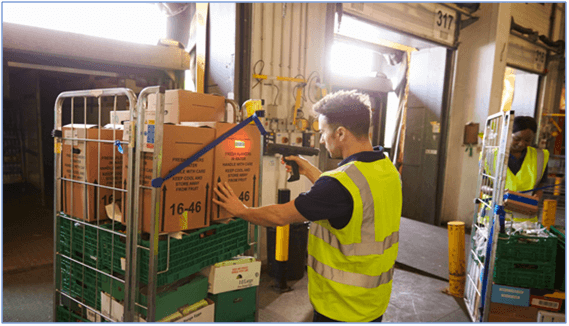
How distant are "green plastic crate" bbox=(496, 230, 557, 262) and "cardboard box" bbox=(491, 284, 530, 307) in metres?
0.26

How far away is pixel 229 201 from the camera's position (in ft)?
6.47

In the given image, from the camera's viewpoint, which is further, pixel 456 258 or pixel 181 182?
pixel 456 258

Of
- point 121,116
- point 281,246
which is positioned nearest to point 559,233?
point 281,246

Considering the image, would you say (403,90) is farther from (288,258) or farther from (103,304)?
(103,304)

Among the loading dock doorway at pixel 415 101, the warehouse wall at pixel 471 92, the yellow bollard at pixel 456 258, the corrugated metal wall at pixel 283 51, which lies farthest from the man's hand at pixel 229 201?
the warehouse wall at pixel 471 92

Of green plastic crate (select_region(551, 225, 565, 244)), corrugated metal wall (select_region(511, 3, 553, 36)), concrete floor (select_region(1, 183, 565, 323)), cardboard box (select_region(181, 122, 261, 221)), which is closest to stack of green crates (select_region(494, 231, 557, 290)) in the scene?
green plastic crate (select_region(551, 225, 565, 244))

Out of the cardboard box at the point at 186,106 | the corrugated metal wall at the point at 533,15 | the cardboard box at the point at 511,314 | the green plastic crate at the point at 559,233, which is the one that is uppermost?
the corrugated metal wall at the point at 533,15

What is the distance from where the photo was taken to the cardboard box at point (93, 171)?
2102 mm

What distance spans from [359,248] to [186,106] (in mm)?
1255

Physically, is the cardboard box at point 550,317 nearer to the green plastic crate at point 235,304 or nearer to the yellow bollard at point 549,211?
the yellow bollard at point 549,211

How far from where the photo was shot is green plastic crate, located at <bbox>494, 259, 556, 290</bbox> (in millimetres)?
2936

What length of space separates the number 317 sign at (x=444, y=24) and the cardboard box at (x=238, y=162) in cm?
497

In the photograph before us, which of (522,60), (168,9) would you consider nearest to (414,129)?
(522,60)

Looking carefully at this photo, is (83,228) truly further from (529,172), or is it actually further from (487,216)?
(529,172)
